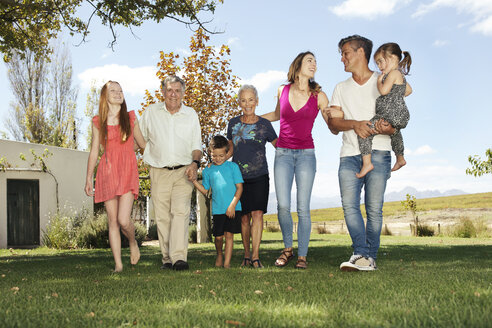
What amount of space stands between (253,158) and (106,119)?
6.11 feet

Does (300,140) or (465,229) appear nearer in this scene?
(300,140)

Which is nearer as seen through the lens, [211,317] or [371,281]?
[211,317]

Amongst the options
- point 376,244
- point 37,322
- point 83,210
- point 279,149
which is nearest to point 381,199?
point 376,244

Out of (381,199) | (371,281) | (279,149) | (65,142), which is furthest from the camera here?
(65,142)

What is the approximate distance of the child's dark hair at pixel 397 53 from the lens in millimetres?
5078

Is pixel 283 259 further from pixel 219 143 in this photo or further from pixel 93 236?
pixel 93 236

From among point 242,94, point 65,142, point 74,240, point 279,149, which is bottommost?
point 74,240

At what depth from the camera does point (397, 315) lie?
270 cm

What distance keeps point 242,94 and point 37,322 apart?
3687 millimetres

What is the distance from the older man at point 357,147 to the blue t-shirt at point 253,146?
861mm

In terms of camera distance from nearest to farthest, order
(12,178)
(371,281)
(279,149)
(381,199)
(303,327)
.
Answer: (303,327) < (371,281) < (381,199) < (279,149) < (12,178)

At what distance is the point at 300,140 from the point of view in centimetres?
545

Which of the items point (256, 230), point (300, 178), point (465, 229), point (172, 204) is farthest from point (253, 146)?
point (465, 229)

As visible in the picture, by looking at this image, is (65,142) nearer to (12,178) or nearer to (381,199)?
(12,178)
